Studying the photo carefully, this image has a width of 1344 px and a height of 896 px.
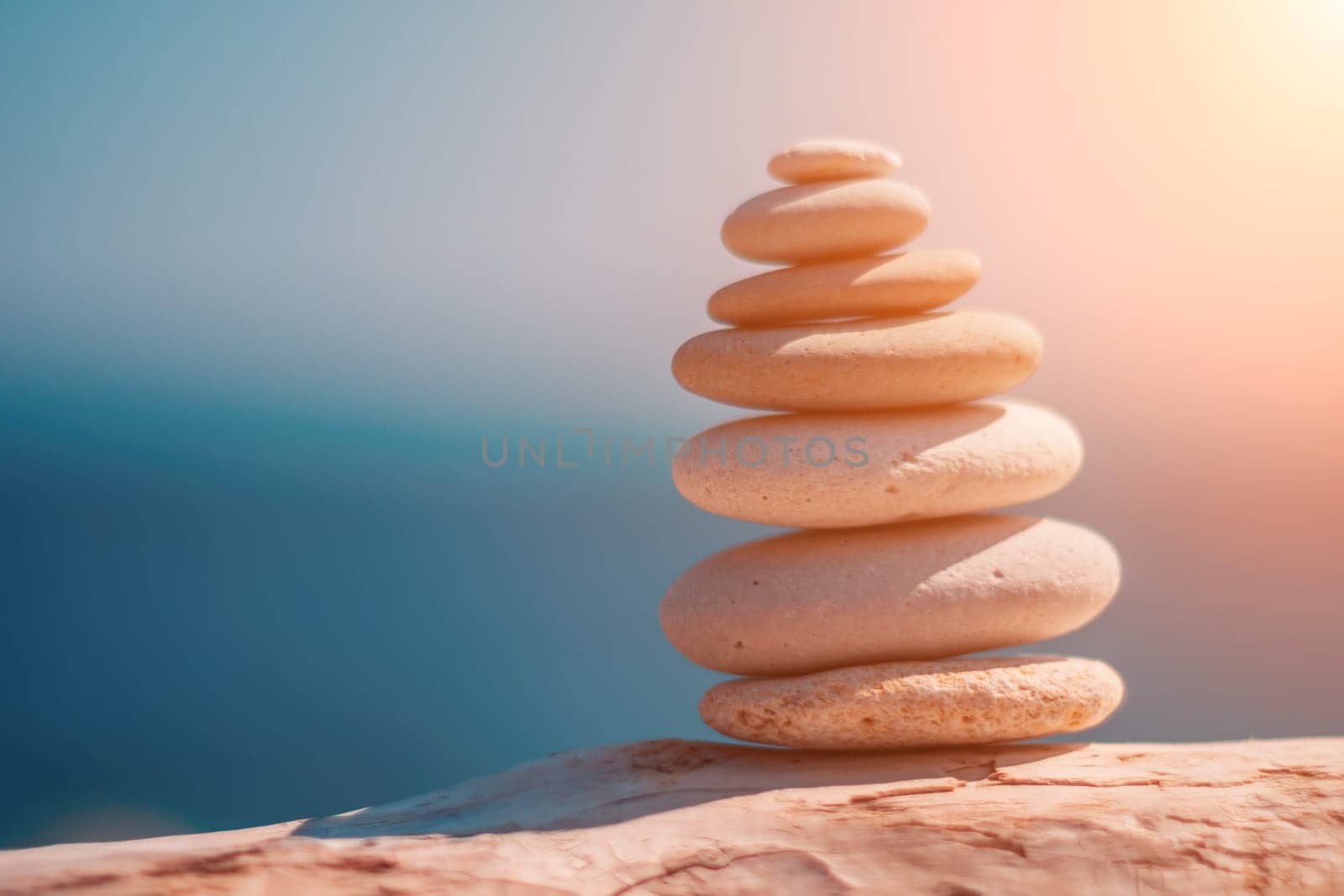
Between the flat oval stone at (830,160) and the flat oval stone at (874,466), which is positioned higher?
the flat oval stone at (830,160)

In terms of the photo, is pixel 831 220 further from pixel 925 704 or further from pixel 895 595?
pixel 925 704

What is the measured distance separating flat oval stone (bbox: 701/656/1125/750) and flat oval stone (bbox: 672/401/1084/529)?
0.60 meters

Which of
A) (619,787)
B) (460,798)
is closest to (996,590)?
(619,787)

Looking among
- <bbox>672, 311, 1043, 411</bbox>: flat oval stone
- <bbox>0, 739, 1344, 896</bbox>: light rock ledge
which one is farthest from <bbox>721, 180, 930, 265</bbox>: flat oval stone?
<bbox>0, 739, 1344, 896</bbox>: light rock ledge

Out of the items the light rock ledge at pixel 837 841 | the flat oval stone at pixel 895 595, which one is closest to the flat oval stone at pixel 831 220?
the flat oval stone at pixel 895 595

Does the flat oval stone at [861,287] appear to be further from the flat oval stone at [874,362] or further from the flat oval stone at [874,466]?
the flat oval stone at [874,466]

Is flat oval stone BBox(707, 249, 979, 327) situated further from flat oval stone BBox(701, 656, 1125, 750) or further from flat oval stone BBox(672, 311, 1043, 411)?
flat oval stone BBox(701, 656, 1125, 750)

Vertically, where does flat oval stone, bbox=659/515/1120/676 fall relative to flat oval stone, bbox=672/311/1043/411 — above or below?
below

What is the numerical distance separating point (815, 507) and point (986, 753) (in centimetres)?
111

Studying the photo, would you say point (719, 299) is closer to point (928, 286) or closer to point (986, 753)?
point (928, 286)

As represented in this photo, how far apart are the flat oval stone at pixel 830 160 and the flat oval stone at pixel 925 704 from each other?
2013 mm

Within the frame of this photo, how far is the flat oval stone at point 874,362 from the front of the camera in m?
4.67

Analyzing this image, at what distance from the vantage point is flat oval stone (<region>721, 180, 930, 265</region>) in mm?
4898

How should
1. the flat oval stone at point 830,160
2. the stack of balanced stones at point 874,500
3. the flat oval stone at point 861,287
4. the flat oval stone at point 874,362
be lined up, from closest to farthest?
the stack of balanced stones at point 874,500 → the flat oval stone at point 874,362 → the flat oval stone at point 861,287 → the flat oval stone at point 830,160
